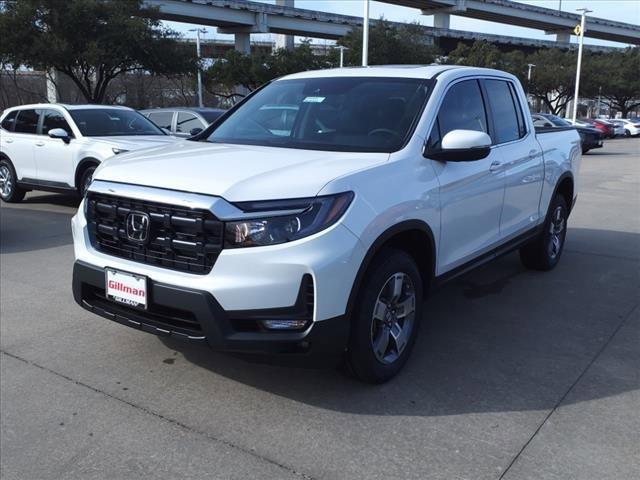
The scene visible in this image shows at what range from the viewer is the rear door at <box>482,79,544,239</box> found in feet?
16.6

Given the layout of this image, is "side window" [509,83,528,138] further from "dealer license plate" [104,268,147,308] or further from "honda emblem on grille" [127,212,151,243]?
"dealer license plate" [104,268,147,308]

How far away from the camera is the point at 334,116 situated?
4.41 metres

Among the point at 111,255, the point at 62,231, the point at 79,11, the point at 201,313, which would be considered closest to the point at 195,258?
the point at 201,313

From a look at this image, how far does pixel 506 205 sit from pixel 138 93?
41.6 meters

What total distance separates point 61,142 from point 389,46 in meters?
35.9

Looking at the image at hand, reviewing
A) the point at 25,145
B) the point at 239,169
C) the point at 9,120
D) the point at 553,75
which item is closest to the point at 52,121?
the point at 25,145

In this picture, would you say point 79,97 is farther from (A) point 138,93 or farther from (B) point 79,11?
(B) point 79,11

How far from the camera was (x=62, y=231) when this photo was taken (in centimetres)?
867

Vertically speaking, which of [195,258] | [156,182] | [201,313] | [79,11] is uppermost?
[79,11]

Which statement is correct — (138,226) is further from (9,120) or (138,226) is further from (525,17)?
(525,17)

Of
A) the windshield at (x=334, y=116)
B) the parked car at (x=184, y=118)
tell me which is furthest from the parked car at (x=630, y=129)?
the windshield at (x=334, y=116)

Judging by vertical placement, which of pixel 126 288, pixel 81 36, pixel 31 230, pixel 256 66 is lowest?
pixel 31 230

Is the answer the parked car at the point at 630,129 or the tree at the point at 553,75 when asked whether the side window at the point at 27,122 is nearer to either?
the parked car at the point at 630,129

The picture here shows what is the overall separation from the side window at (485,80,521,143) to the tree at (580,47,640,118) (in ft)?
201
